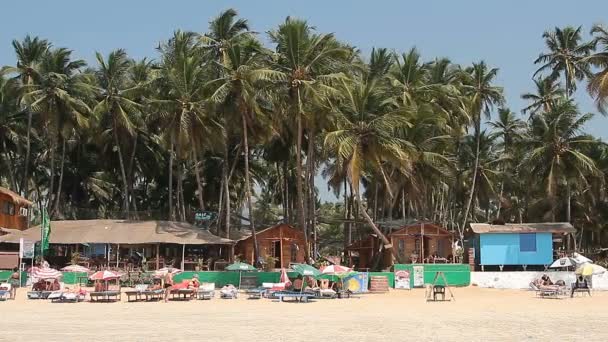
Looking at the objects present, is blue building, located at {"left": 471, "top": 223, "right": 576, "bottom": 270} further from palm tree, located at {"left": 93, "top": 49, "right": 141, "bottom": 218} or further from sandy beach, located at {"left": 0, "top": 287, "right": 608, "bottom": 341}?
palm tree, located at {"left": 93, "top": 49, "right": 141, "bottom": 218}

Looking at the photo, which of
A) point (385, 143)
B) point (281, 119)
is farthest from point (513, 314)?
point (281, 119)

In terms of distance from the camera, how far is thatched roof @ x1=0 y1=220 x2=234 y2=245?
36.2 metres

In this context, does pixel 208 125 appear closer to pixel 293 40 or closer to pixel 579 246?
pixel 293 40

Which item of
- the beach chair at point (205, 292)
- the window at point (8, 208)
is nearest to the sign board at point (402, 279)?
the beach chair at point (205, 292)

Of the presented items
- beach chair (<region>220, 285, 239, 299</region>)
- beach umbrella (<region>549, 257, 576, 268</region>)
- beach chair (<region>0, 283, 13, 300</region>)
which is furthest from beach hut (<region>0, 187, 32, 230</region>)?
beach umbrella (<region>549, 257, 576, 268</region>)

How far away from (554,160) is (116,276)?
30.2 m

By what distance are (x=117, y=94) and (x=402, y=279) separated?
22.5 m

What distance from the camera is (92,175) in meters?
50.8

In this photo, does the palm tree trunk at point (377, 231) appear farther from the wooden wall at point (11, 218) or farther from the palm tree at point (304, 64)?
the wooden wall at point (11, 218)

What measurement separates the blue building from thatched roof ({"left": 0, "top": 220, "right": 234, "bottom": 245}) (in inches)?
551

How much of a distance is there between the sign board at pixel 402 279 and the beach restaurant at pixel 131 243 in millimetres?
9757

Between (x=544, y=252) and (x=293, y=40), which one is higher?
(x=293, y=40)

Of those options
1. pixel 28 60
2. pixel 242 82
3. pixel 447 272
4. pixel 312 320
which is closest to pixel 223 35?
pixel 242 82

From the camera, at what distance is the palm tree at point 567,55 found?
170 ft
